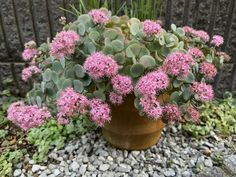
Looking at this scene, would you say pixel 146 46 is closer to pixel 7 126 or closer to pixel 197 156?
pixel 197 156

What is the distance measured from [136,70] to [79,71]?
0.24 metres

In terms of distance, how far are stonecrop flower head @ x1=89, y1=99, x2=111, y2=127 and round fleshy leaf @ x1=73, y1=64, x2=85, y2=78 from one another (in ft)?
0.43

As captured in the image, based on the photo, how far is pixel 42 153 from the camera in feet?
7.01

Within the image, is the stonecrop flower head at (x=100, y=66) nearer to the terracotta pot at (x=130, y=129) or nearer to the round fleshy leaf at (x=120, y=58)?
the round fleshy leaf at (x=120, y=58)

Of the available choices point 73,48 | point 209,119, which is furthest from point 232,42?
point 73,48

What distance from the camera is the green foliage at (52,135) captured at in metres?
2.16

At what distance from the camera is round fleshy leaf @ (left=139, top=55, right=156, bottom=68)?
168cm

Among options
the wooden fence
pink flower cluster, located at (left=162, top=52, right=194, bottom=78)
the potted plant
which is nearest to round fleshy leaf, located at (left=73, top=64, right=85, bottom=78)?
the potted plant

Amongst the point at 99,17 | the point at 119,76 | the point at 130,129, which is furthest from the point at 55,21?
the point at 119,76

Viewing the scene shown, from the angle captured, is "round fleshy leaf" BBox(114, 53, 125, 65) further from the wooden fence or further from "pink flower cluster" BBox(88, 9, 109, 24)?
the wooden fence

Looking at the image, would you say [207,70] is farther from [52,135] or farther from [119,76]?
[52,135]

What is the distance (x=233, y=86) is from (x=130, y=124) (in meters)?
1.08

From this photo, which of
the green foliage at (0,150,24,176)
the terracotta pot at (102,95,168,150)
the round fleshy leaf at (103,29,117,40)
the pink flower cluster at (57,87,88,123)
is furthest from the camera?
the green foliage at (0,150,24,176)

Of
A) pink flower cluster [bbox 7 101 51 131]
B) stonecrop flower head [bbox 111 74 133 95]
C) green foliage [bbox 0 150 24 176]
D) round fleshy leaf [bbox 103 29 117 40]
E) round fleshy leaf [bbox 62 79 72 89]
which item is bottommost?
green foliage [bbox 0 150 24 176]
